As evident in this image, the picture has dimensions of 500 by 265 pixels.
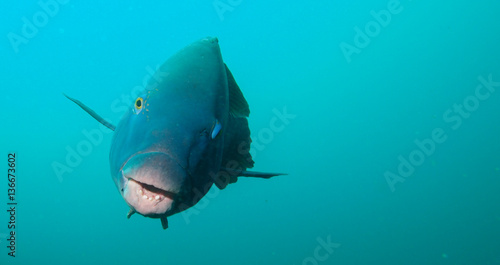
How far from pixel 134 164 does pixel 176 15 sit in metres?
68.0

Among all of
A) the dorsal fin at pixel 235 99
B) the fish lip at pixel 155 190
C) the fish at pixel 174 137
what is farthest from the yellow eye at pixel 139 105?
the dorsal fin at pixel 235 99

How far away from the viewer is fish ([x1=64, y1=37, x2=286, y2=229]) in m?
1.47

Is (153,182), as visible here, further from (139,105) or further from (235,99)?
(235,99)

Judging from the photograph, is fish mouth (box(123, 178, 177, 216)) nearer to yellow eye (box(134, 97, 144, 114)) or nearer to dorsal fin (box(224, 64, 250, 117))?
yellow eye (box(134, 97, 144, 114))

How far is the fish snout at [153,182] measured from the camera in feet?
4.60

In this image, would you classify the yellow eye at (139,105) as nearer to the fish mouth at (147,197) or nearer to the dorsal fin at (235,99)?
the fish mouth at (147,197)

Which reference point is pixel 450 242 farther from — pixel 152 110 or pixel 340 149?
pixel 152 110

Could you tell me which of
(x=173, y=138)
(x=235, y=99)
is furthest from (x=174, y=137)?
(x=235, y=99)

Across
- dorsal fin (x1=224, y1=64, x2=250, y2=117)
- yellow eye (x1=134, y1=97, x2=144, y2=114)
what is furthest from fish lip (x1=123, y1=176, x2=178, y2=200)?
dorsal fin (x1=224, y1=64, x2=250, y2=117)

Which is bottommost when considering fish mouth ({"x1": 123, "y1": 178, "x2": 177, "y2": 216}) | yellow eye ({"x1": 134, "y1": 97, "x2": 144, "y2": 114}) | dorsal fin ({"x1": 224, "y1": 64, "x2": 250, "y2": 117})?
dorsal fin ({"x1": 224, "y1": 64, "x2": 250, "y2": 117})

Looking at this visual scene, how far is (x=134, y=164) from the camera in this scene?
4.88 ft

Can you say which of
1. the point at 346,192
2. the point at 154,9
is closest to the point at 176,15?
the point at 154,9

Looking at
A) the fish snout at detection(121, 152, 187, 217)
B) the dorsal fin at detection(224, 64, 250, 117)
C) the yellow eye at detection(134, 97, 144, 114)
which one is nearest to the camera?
the fish snout at detection(121, 152, 187, 217)

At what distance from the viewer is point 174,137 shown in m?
1.61
